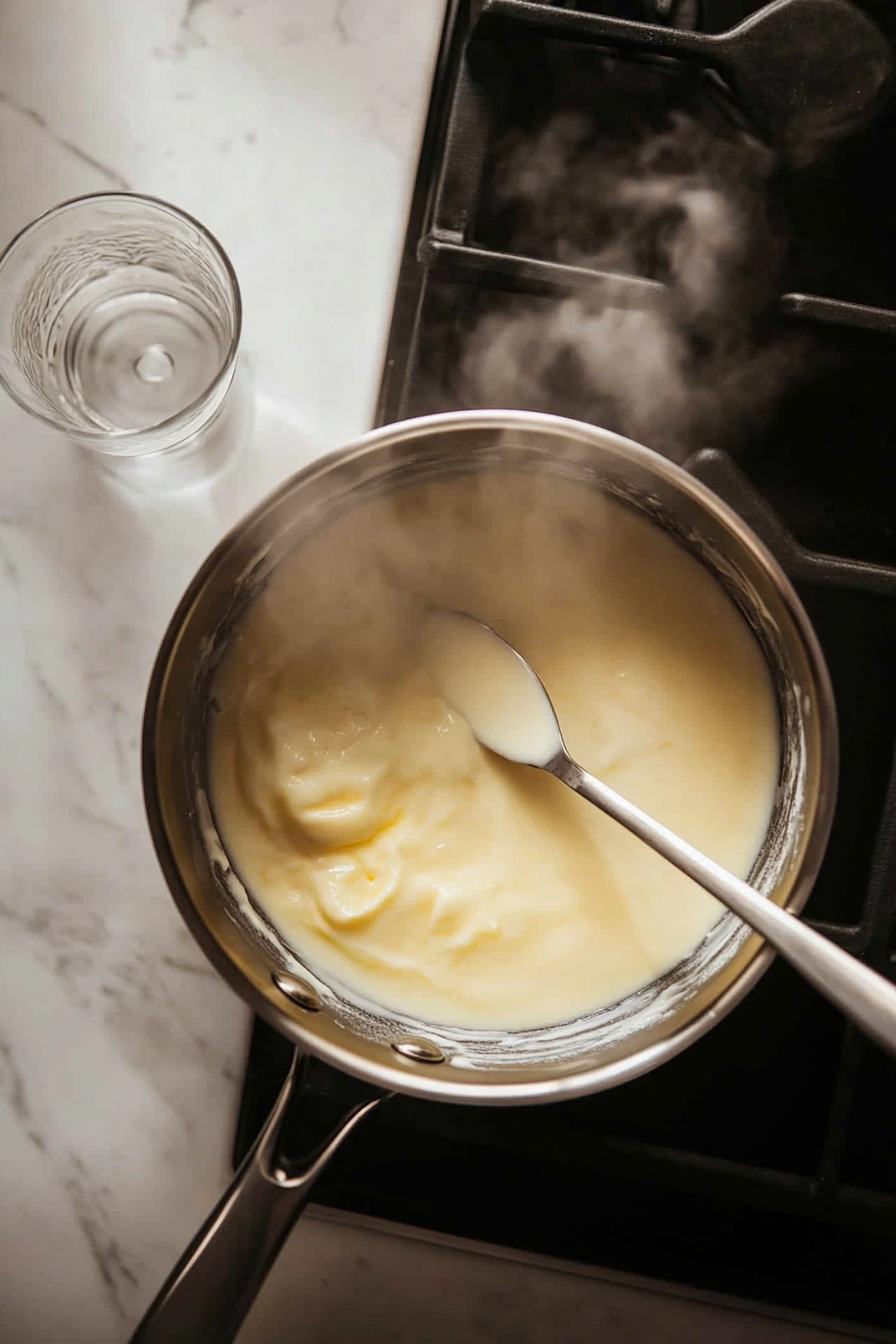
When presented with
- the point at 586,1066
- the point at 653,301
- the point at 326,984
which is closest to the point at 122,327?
the point at 653,301

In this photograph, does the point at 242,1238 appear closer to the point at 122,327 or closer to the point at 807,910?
the point at 807,910

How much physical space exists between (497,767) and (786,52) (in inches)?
23.0

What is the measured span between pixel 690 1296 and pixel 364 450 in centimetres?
72

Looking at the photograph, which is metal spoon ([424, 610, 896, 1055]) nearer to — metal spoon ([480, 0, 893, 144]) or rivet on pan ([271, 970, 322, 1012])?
rivet on pan ([271, 970, 322, 1012])

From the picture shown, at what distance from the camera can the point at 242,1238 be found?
640 millimetres

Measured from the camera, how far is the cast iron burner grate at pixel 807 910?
2.53 feet

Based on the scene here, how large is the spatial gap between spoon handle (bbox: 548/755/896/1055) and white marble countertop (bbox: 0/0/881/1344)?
1.20 feet

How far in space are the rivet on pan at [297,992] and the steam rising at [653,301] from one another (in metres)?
0.44

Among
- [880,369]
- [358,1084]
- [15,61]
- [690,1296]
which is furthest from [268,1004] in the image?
[15,61]

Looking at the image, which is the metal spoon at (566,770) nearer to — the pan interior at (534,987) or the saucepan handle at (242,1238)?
the pan interior at (534,987)

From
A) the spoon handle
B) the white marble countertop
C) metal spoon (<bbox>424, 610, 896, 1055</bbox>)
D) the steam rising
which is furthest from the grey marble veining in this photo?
the spoon handle

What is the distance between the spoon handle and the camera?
500 mm

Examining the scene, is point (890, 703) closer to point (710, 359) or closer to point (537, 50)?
point (710, 359)

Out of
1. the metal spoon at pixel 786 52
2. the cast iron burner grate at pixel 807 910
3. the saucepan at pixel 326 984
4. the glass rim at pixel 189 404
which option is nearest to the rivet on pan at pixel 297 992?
the saucepan at pixel 326 984
